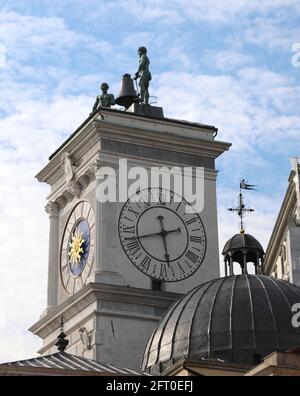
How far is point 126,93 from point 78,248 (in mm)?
7789

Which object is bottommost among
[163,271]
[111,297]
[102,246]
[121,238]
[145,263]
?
[111,297]

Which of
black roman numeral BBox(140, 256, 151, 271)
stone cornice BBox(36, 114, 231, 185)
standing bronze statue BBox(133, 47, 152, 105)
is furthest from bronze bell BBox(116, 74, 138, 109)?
black roman numeral BBox(140, 256, 151, 271)

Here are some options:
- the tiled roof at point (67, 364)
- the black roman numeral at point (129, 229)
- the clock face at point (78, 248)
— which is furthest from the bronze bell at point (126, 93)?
the tiled roof at point (67, 364)

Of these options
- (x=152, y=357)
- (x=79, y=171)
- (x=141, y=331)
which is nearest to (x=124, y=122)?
(x=79, y=171)

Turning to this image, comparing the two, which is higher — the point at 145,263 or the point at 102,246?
the point at 102,246

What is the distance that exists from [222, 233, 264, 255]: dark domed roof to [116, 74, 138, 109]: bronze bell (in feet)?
32.6

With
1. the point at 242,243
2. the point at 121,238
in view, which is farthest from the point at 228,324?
the point at 121,238

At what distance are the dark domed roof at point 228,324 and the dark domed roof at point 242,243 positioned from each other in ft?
11.5

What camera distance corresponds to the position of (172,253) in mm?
67438

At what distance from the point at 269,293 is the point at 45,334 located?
45.6ft

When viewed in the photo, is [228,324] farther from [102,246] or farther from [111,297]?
[102,246]

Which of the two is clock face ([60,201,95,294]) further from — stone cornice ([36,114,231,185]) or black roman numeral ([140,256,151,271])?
stone cornice ([36,114,231,185])

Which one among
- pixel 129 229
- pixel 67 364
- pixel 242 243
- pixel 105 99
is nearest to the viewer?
pixel 67 364

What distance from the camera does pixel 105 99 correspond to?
2798 inches
